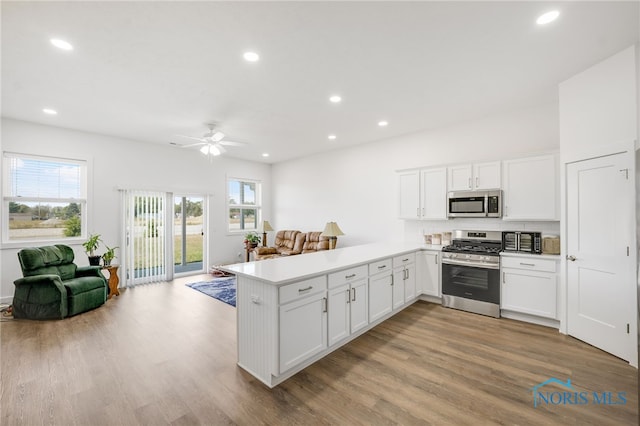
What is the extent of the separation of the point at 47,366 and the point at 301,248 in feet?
14.9

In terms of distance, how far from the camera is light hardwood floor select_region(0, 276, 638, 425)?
194 centimetres

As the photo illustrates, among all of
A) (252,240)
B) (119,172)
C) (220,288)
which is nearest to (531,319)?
(220,288)

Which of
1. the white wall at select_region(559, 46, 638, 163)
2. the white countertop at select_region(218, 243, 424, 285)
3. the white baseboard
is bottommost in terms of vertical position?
the white baseboard

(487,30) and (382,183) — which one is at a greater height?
(487,30)

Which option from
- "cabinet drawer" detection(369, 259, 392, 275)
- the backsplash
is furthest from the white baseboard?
"cabinet drawer" detection(369, 259, 392, 275)

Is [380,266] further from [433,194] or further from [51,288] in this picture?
[51,288]

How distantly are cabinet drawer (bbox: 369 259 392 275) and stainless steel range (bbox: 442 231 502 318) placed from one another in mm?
1152

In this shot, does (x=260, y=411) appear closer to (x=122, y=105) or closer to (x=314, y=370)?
(x=314, y=370)

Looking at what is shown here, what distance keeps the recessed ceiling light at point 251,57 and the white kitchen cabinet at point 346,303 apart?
7.39ft

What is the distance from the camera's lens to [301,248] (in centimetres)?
656

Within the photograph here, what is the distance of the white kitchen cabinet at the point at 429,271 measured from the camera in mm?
4262

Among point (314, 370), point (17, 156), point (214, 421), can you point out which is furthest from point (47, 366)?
point (17, 156)

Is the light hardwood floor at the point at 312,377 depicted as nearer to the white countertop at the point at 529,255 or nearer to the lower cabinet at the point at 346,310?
the lower cabinet at the point at 346,310

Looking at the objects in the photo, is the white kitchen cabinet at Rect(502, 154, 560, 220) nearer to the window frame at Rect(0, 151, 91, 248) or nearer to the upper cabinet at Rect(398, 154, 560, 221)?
the upper cabinet at Rect(398, 154, 560, 221)
